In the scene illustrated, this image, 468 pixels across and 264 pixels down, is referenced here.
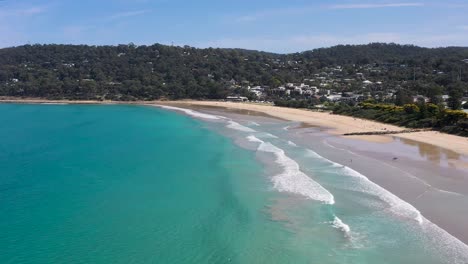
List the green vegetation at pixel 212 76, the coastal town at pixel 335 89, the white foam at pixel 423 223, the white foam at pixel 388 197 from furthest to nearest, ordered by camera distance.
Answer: the green vegetation at pixel 212 76 < the coastal town at pixel 335 89 < the white foam at pixel 388 197 < the white foam at pixel 423 223

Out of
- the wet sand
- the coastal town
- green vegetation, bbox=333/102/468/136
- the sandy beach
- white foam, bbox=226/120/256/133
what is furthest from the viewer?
the coastal town

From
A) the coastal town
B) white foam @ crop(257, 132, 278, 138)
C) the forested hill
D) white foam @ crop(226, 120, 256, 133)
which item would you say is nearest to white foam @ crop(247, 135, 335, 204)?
white foam @ crop(257, 132, 278, 138)

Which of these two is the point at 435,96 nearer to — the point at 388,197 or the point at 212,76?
the point at 388,197

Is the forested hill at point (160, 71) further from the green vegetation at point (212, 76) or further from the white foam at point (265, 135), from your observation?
the white foam at point (265, 135)

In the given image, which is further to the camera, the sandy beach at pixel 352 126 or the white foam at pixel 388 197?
the sandy beach at pixel 352 126

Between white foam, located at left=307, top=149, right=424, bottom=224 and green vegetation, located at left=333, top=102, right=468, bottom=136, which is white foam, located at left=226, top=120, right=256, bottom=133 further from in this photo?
white foam, located at left=307, top=149, right=424, bottom=224

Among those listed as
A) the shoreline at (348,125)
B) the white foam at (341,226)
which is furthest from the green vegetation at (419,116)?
the white foam at (341,226)

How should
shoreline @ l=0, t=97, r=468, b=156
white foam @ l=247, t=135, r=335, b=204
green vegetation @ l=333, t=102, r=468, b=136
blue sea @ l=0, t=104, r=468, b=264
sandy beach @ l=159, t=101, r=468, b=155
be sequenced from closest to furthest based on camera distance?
blue sea @ l=0, t=104, r=468, b=264 < white foam @ l=247, t=135, r=335, b=204 < sandy beach @ l=159, t=101, r=468, b=155 < shoreline @ l=0, t=97, r=468, b=156 < green vegetation @ l=333, t=102, r=468, b=136
